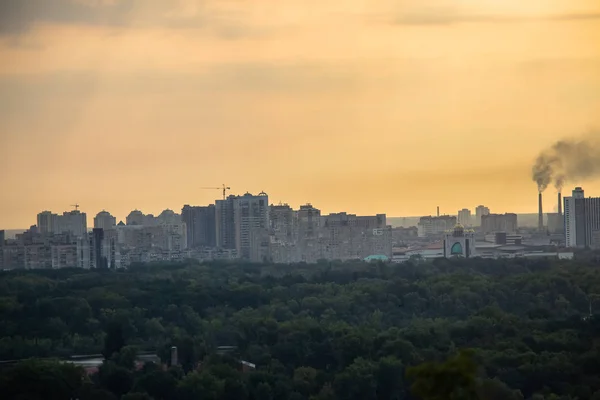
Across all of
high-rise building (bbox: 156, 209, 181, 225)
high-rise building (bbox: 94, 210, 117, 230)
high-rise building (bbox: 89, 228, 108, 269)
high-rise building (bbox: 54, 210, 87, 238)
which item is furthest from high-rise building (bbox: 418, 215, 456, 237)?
high-rise building (bbox: 89, 228, 108, 269)

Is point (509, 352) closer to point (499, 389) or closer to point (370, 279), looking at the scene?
point (499, 389)

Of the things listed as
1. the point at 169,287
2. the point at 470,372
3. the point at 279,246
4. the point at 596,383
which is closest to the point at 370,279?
the point at 169,287

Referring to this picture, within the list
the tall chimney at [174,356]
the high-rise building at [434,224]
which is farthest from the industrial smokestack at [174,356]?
the high-rise building at [434,224]

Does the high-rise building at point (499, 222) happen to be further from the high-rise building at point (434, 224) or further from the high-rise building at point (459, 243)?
the high-rise building at point (459, 243)

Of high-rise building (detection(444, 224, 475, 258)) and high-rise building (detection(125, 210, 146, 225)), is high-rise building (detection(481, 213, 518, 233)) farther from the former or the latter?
high-rise building (detection(444, 224, 475, 258))

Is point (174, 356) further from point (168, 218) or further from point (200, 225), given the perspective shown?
point (168, 218)

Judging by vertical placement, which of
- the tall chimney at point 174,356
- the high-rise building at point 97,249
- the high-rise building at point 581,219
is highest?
the high-rise building at point 581,219
